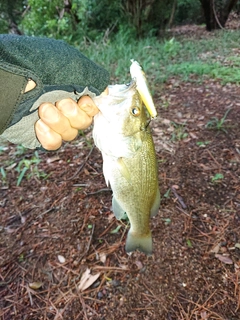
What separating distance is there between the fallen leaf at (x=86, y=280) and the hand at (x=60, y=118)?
128 cm

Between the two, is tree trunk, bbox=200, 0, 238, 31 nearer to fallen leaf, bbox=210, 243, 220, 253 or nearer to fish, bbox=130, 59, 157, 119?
fallen leaf, bbox=210, 243, 220, 253

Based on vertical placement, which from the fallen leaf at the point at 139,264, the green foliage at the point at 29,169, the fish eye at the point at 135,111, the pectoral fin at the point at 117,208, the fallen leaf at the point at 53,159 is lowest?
the fallen leaf at the point at 139,264

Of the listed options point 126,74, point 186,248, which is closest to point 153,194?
point 186,248

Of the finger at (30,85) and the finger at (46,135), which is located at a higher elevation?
the finger at (30,85)

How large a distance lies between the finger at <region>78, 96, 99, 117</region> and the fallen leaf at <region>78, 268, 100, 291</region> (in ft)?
4.63

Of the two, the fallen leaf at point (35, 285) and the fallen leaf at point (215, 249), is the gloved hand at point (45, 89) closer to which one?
the fallen leaf at point (35, 285)

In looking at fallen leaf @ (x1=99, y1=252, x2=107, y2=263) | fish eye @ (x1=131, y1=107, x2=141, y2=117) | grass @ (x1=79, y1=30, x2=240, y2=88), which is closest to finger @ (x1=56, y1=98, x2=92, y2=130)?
fish eye @ (x1=131, y1=107, x2=141, y2=117)

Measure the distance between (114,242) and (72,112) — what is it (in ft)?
4.76

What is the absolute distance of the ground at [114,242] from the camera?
7.43 ft

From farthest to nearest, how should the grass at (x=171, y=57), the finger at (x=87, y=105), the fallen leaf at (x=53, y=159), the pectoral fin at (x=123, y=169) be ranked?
the grass at (x=171, y=57) → the fallen leaf at (x=53, y=159) → the pectoral fin at (x=123, y=169) → the finger at (x=87, y=105)

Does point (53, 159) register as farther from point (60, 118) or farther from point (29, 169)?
point (60, 118)

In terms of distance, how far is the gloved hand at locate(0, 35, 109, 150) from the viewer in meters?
1.21

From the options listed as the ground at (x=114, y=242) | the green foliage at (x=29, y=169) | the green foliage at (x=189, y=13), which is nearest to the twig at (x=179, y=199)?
the ground at (x=114, y=242)

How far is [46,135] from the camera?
1.55m
